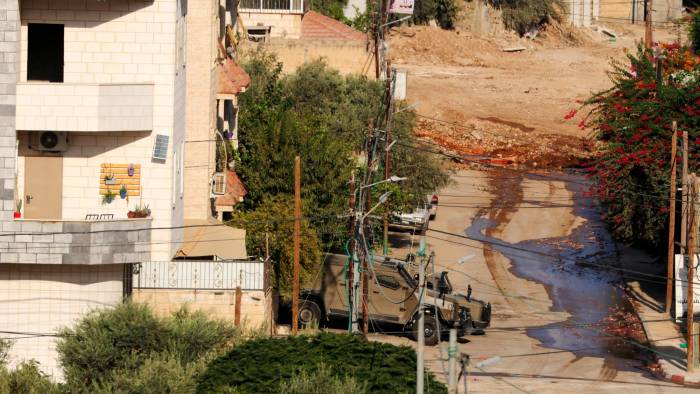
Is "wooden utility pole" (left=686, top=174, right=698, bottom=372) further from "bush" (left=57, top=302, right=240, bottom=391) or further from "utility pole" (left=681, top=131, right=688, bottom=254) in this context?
"bush" (left=57, top=302, right=240, bottom=391)

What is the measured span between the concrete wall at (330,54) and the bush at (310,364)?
128 ft

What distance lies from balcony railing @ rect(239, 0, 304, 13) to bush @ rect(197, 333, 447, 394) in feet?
134

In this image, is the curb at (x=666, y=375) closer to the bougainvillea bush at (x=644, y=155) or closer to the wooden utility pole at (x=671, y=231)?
the wooden utility pole at (x=671, y=231)

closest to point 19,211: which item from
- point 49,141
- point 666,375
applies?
point 49,141

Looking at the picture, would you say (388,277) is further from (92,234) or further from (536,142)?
(536,142)

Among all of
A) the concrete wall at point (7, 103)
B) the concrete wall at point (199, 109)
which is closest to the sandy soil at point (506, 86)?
the concrete wall at point (199, 109)

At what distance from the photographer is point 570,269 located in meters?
56.4

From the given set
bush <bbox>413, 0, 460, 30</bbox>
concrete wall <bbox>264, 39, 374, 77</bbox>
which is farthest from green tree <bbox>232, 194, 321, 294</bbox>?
bush <bbox>413, 0, 460, 30</bbox>

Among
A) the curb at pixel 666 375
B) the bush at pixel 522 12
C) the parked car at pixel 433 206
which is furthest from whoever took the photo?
the bush at pixel 522 12

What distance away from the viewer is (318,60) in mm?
70812

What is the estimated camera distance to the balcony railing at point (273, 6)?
73.2 meters

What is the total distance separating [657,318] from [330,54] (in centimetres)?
2760

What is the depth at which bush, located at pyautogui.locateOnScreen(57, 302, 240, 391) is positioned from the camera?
3466 centimetres

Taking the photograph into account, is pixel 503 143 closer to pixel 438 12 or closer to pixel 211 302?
pixel 438 12
